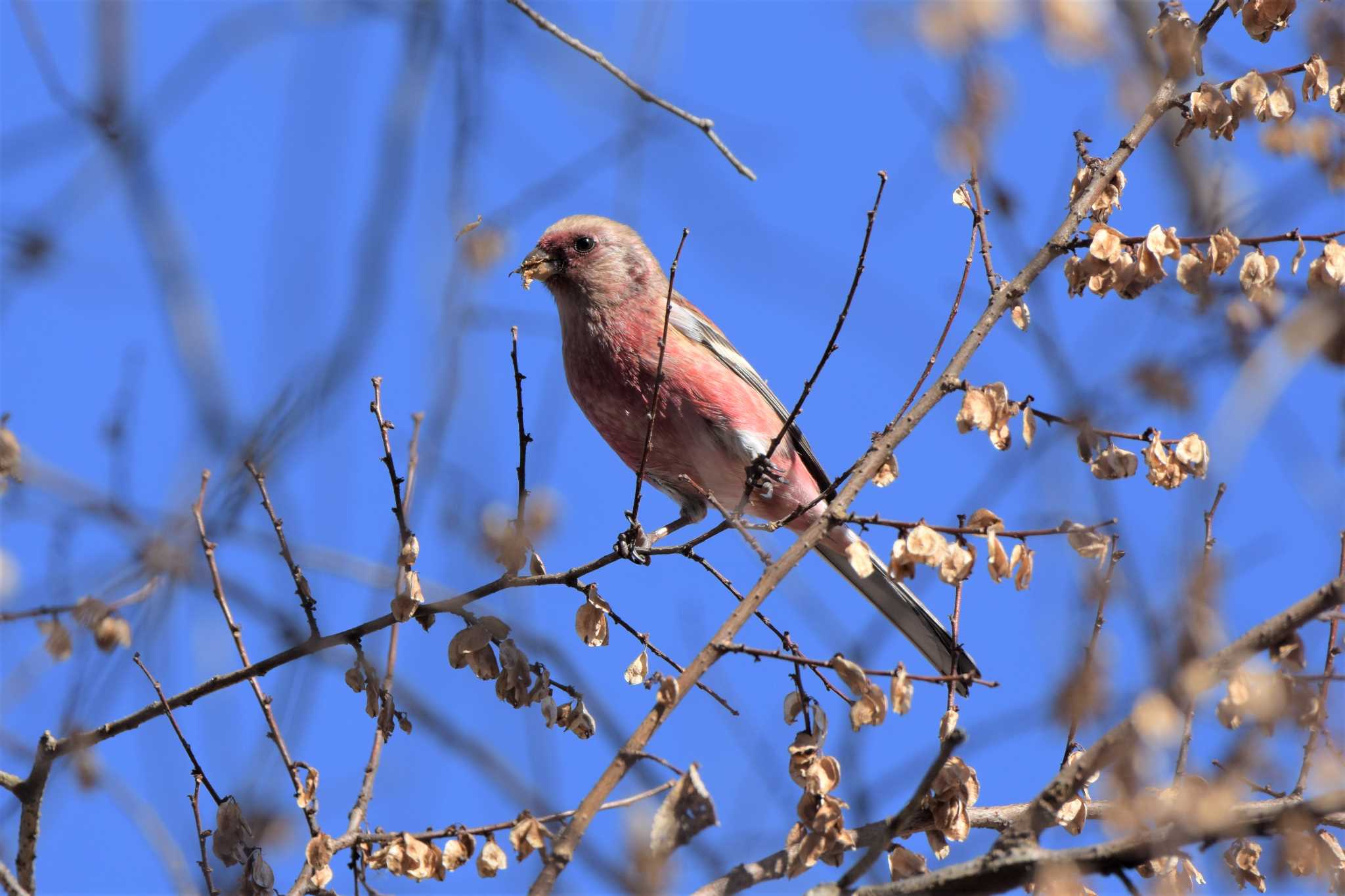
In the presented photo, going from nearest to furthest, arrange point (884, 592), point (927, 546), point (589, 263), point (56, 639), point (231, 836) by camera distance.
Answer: point (927, 546), point (231, 836), point (56, 639), point (884, 592), point (589, 263)

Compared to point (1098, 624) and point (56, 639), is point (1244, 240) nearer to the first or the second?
point (1098, 624)

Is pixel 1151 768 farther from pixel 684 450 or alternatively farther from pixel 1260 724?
pixel 684 450

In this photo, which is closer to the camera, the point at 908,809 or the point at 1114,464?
the point at 908,809

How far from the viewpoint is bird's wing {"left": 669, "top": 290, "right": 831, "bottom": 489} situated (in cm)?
534

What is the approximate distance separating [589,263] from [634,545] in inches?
91.9

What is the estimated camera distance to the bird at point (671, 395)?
194 inches

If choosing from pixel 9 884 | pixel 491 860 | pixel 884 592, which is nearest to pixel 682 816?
pixel 491 860

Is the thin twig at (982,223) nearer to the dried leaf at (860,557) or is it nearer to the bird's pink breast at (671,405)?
the dried leaf at (860,557)

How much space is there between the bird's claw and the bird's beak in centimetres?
133

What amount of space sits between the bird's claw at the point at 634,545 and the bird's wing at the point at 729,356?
97cm

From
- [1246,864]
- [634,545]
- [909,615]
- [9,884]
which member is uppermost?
[909,615]

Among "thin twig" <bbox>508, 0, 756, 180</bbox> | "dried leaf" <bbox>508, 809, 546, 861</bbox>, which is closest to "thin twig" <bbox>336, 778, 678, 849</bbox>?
"dried leaf" <bbox>508, 809, 546, 861</bbox>

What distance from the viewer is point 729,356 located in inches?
217

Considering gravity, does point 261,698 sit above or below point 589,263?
below
